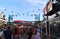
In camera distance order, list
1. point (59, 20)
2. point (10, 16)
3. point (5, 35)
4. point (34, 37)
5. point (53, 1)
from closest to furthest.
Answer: point (34, 37)
point (5, 35)
point (59, 20)
point (53, 1)
point (10, 16)

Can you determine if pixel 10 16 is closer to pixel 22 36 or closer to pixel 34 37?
pixel 22 36

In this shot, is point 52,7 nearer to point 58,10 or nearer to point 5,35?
point 58,10

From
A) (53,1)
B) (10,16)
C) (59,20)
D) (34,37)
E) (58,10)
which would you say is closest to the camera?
(34,37)

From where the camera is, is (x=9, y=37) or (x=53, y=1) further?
(x=53, y=1)

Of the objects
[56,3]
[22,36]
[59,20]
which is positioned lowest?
Answer: [22,36]

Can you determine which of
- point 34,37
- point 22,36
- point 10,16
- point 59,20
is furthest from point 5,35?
point 10,16

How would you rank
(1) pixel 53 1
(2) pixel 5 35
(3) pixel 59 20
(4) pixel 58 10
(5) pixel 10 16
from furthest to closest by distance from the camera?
(5) pixel 10 16 < (4) pixel 58 10 < (1) pixel 53 1 < (3) pixel 59 20 < (2) pixel 5 35

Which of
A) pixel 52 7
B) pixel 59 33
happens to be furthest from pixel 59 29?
pixel 52 7

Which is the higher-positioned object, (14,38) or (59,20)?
(59,20)

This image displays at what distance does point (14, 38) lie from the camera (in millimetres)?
15422

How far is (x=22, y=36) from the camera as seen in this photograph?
21.0 metres

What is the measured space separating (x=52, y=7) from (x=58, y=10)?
1.91 meters

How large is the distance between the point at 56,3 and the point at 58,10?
2.78 m

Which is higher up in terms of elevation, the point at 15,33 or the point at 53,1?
the point at 53,1
